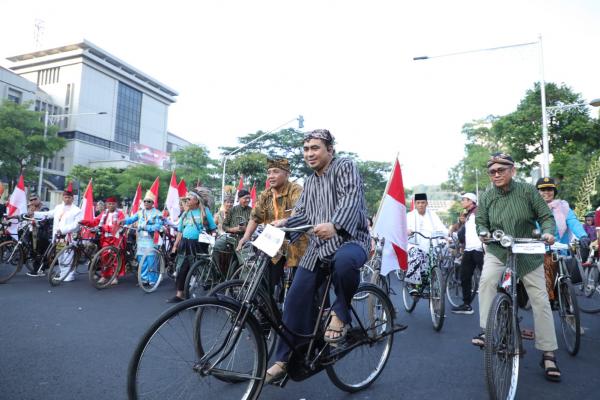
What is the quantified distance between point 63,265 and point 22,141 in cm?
2517

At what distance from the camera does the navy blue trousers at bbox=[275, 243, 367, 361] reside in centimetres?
270

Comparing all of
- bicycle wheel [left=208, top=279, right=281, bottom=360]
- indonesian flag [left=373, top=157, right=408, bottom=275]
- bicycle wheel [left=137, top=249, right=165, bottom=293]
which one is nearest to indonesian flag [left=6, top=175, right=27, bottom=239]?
bicycle wheel [left=137, top=249, right=165, bottom=293]

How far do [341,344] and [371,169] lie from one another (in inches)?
1963

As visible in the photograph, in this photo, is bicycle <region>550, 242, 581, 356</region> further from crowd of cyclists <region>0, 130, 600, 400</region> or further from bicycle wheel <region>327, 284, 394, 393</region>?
bicycle wheel <region>327, 284, 394, 393</region>

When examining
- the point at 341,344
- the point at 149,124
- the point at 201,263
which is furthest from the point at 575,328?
the point at 149,124

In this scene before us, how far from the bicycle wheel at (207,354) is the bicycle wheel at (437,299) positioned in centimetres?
318

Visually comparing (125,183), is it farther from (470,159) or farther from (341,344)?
(341,344)

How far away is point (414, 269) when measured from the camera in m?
5.76

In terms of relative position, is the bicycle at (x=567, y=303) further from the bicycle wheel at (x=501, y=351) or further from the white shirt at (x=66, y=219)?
the white shirt at (x=66, y=219)

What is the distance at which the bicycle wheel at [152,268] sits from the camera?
7672mm

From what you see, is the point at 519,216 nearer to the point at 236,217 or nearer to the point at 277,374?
the point at 277,374

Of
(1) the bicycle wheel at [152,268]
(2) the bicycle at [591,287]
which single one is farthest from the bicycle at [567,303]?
(1) the bicycle wheel at [152,268]

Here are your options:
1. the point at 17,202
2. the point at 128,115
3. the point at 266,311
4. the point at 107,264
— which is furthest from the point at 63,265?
the point at 128,115

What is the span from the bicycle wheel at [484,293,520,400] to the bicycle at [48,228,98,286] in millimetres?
6813
